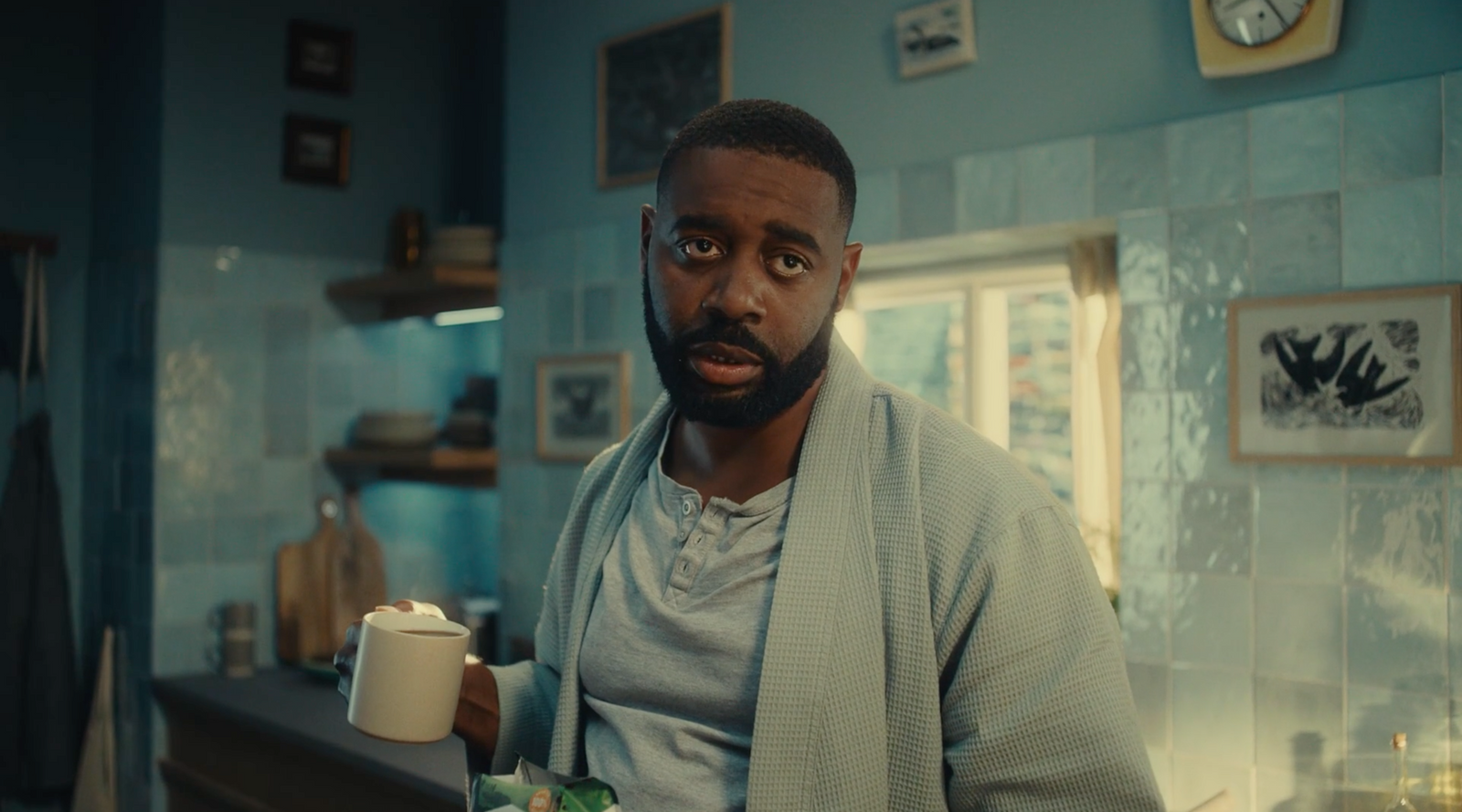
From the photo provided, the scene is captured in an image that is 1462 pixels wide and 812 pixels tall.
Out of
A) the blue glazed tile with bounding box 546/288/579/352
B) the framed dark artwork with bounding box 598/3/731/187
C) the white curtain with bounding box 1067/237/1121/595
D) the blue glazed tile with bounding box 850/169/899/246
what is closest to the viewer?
the white curtain with bounding box 1067/237/1121/595

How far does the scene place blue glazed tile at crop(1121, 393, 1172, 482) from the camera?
1.63m

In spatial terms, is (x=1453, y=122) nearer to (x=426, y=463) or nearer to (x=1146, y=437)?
(x=1146, y=437)

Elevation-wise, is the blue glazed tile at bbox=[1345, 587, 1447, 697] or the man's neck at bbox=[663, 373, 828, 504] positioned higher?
the man's neck at bbox=[663, 373, 828, 504]

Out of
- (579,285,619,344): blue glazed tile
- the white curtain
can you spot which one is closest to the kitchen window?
the white curtain

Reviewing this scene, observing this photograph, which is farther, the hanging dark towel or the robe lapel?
the hanging dark towel

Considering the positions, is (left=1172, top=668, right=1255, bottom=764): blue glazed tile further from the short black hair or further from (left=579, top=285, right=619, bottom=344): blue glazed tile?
(left=579, top=285, right=619, bottom=344): blue glazed tile

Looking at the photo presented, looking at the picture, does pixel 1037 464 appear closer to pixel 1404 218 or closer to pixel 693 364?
pixel 1404 218

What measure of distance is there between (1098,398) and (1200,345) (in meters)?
0.31

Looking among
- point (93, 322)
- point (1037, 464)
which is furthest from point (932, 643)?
point (93, 322)

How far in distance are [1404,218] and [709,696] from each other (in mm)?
1077

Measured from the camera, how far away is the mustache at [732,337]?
93 centimetres

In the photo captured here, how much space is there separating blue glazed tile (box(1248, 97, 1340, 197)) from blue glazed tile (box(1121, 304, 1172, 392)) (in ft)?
0.70

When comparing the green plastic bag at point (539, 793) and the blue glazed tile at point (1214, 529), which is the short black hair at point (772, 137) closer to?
the green plastic bag at point (539, 793)

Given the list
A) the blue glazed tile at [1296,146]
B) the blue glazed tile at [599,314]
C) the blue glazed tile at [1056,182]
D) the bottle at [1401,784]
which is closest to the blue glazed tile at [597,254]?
the blue glazed tile at [599,314]
